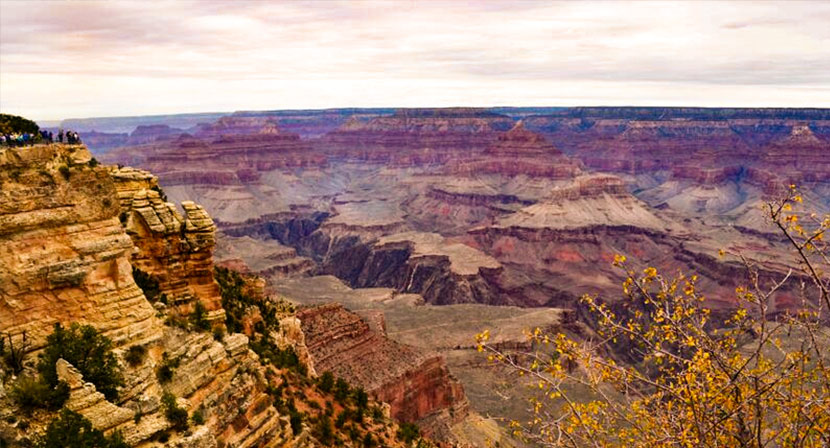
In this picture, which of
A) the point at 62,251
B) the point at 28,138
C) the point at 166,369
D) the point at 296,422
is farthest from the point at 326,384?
the point at 28,138

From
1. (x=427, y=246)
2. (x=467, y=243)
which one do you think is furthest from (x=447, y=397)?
(x=467, y=243)

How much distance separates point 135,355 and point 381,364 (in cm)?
3972

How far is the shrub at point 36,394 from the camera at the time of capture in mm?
14414

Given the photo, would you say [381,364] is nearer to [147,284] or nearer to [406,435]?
[406,435]

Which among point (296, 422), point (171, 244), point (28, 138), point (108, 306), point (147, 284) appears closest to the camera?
point (108, 306)

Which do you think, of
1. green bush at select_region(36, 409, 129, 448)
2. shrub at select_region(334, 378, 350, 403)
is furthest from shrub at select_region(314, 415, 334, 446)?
green bush at select_region(36, 409, 129, 448)

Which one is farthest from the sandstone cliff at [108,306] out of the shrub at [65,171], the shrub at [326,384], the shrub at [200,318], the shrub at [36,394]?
the shrub at [326,384]

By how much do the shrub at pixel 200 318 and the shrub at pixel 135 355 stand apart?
4128mm

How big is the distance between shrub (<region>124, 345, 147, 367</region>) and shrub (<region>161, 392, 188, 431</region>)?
4.08ft

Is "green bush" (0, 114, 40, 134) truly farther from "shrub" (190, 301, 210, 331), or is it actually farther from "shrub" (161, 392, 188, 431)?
"shrub" (161, 392, 188, 431)

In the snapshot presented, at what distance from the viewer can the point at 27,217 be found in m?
15.6

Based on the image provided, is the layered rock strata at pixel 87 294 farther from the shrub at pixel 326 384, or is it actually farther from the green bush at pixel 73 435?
the shrub at pixel 326 384

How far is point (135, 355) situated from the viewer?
16.9m

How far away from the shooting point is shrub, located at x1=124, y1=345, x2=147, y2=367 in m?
16.7
